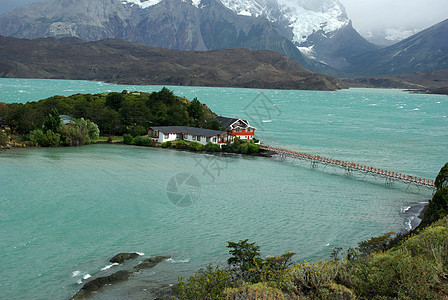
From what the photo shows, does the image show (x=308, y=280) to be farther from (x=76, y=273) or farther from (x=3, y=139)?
(x=3, y=139)

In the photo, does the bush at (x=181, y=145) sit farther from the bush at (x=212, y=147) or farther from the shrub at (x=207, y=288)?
the shrub at (x=207, y=288)

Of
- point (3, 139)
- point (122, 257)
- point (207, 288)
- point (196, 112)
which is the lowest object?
point (122, 257)

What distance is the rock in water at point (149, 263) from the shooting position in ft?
69.6

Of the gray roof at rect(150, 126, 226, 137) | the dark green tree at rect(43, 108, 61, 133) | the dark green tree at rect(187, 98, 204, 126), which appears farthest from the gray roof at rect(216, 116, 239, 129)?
the dark green tree at rect(43, 108, 61, 133)

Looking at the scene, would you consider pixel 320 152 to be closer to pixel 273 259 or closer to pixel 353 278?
pixel 273 259

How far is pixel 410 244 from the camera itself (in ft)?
55.7

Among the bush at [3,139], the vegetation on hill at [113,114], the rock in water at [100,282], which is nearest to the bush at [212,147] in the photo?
the vegetation on hill at [113,114]

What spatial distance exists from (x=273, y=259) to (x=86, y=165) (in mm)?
32892

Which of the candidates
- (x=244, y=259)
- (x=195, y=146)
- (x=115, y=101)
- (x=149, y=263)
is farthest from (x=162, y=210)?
(x=115, y=101)

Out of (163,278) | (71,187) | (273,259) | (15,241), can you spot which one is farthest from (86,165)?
(273,259)

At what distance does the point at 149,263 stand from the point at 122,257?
1653 millimetres

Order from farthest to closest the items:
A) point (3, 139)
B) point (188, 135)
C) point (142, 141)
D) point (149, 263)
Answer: point (188, 135) < point (142, 141) < point (3, 139) < point (149, 263)

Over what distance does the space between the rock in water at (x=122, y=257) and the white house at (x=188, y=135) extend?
1478 inches

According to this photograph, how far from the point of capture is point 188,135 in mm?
62750
